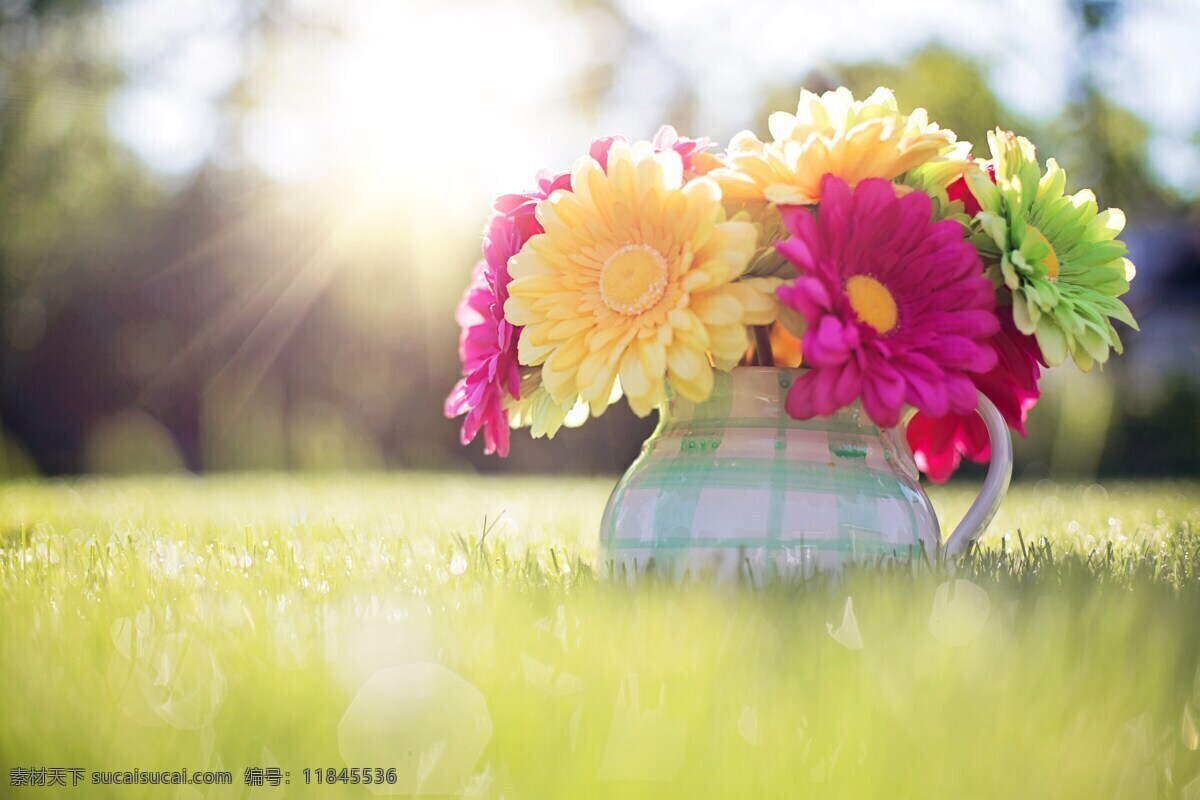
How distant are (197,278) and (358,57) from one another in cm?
250

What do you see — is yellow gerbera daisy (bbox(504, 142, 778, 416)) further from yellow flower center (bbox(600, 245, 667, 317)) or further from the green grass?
the green grass

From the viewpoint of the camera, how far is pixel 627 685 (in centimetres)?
102

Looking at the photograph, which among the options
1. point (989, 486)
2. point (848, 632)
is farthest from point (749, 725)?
point (989, 486)

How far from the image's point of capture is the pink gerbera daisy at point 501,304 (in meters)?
1.56

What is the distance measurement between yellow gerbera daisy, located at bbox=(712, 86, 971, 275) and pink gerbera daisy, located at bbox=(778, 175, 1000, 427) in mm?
44

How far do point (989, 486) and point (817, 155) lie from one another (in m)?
0.53

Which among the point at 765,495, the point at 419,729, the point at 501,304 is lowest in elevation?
the point at 419,729

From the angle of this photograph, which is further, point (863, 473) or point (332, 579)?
point (332, 579)

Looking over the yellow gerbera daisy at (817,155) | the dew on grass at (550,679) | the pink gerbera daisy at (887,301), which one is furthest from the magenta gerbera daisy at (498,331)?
the dew on grass at (550,679)

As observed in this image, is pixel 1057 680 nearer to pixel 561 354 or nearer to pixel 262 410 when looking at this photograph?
pixel 561 354

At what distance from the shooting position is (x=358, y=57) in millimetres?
9992

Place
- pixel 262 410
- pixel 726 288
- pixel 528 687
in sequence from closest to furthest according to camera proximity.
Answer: pixel 528 687 → pixel 726 288 → pixel 262 410

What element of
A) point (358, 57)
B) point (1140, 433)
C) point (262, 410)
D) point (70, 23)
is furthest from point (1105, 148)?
point (70, 23)

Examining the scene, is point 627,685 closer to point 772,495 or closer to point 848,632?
point 848,632
